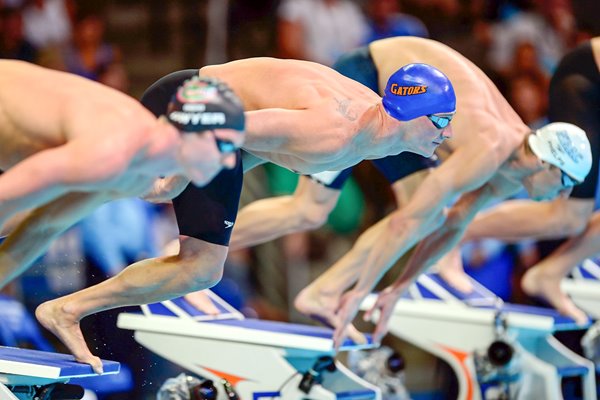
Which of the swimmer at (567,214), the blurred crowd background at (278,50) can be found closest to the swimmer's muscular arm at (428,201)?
the swimmer at (567,214)

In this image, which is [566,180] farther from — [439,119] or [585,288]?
[585,288]

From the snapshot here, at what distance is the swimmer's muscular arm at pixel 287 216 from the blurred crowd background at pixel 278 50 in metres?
0.77

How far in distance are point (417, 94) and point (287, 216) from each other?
181cm

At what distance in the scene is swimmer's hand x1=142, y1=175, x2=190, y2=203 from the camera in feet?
15.1

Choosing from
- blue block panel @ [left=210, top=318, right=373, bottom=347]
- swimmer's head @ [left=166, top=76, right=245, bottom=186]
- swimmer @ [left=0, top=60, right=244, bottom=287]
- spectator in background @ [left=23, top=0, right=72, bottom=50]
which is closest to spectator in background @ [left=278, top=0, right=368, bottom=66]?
spectator in background @ [left=23, top=0, right=72, bottom=50]

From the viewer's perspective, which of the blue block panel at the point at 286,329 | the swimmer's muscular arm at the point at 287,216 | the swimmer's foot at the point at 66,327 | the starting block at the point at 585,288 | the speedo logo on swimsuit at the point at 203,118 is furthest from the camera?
the starting block at the point at 585,288

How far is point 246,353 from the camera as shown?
5.85m

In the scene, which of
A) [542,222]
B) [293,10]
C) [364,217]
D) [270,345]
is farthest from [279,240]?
[270,345]

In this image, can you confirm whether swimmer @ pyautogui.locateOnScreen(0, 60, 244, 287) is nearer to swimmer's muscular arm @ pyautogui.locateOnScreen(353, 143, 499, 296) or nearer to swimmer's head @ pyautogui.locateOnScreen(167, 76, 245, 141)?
swimmer's head @ pyautogui.locateOnScreen(167, 76, 245, 141)

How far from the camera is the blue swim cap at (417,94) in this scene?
16.1 ft

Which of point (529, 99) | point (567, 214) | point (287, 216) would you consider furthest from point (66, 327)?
point (529, 99)

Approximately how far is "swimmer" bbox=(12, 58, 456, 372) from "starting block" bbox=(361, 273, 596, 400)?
231 centimetres

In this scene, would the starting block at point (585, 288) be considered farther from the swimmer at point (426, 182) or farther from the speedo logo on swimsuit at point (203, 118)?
the speedo logo on swimsuit at point (203, 118)

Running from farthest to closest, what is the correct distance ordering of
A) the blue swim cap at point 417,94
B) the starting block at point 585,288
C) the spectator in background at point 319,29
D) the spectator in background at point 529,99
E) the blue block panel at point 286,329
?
the spectator in background at point 529,99, the spectator in background at point 319,29, the starting block at point 585,288, the blue block panel at point 286,329, the blue swim cap at point 417,94
